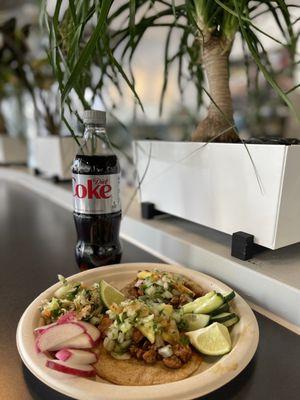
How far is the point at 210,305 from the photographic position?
1.45 feet

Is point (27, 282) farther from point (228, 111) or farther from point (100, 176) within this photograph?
point (228, 111)

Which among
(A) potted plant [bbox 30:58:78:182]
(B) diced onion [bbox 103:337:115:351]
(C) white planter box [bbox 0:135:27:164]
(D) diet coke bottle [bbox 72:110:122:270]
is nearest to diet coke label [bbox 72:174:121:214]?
(D) diet coke bottle [bbox 72:110:122:270]

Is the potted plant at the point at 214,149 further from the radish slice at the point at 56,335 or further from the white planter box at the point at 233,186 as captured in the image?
the radish slice at the point at 56,335

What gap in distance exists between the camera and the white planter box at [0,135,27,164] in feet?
6.45

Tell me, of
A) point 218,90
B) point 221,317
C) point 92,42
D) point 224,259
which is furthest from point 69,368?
point 218,90

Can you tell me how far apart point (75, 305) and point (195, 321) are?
7.0 inches

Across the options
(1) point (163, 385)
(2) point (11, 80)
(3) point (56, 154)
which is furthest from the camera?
Answer: (2) point (11, 80)

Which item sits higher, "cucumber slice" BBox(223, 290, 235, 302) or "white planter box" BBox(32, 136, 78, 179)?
"white planter box" BBox(32, 136, 78, 179)

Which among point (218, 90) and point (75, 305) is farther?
point (218, 90)

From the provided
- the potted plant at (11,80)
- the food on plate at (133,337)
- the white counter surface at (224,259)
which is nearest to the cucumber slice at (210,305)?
the food on plate at (133,337)

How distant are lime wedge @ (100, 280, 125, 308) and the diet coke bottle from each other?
0.15 meters

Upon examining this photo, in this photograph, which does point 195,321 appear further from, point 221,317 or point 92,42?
point 92,42

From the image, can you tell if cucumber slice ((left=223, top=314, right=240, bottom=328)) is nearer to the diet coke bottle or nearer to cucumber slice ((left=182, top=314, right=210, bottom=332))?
cucumber slice ((left=182, top=314, right=210, bottom=332))

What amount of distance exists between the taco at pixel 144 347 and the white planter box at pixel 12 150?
184 centimetres
